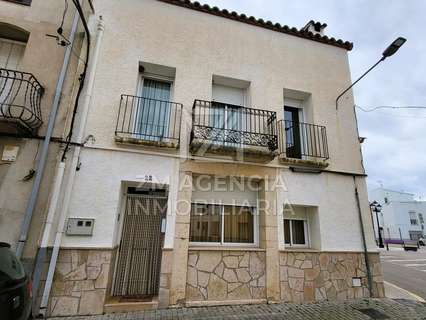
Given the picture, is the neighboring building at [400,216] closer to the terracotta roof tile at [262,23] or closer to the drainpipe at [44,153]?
the terracotta roof tile at [262,23]

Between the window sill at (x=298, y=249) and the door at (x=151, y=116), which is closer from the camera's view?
the window sill at (x=298, y=249)

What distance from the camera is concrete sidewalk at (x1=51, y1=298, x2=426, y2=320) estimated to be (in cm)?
389

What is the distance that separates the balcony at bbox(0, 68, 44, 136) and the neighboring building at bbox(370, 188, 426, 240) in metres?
49.4

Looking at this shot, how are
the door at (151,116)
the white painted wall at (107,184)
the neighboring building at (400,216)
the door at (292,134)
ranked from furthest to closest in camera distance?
the neighboring building at (400,216) → the door at (292,134) → the door at (151,116) → the white painted wall at (107,184)

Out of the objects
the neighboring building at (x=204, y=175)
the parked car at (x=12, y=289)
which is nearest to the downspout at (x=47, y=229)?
the neighboring building at (x=204, y=175)

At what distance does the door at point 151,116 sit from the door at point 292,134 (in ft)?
10.7

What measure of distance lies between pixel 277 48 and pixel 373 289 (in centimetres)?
684

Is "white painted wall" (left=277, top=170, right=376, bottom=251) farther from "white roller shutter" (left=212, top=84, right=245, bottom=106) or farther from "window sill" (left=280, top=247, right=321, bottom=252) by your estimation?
"white roller shutter" (left=212, top=84, right=245, bottom=106)

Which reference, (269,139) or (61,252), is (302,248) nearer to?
(269,139)

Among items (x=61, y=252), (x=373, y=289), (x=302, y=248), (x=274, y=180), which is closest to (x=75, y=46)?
(x=61, y=252)

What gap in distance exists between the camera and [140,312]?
3.97 meters

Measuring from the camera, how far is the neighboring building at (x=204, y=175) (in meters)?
4.23

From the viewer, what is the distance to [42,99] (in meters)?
4.43

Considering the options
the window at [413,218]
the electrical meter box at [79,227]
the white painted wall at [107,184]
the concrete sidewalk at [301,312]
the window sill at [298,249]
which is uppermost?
the window at [413,218]
